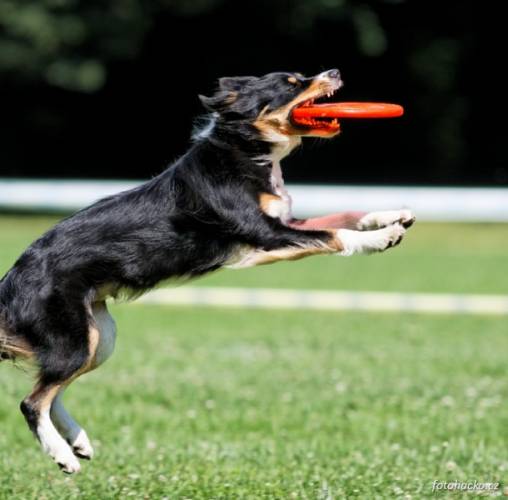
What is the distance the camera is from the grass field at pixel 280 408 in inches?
257

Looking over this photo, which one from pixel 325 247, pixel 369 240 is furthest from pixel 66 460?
pixel 369 240

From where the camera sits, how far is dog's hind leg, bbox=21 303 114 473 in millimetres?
6008

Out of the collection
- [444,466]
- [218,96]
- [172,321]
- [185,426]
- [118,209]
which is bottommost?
[172,321]

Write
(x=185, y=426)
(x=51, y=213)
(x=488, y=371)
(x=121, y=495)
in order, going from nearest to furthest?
(x=121, y=495) < (x=185, y=426) < (x=488, y=371) < (x=51, y=213)

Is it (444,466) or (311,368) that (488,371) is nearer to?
(311,368)

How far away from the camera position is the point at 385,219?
6.44m

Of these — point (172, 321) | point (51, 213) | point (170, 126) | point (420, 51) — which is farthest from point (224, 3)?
point (172, 321)

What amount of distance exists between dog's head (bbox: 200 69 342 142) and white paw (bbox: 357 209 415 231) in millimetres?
600

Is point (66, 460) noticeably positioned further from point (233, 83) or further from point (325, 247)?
point (233, 83)

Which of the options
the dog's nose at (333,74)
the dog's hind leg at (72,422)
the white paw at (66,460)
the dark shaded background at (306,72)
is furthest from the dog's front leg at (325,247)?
the dark shaded background at (306,72)

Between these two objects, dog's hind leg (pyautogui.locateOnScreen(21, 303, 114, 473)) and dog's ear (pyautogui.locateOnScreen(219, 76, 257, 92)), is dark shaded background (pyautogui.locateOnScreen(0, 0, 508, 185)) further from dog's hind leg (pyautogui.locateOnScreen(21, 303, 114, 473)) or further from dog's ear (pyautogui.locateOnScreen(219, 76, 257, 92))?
dog's hind leg (pyautogui.locateOnScreen(21, 303, 114, 473))

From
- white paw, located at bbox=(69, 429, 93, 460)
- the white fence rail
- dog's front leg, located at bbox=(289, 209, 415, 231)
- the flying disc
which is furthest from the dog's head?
the white fence rail

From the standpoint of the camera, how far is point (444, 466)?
6941 mm

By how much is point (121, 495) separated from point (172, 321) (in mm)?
9319
